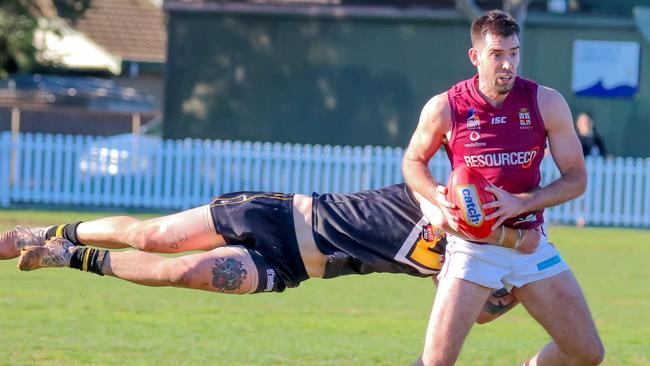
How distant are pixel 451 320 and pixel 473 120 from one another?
1133 mm

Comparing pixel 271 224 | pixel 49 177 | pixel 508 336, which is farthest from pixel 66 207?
pixel 271 224

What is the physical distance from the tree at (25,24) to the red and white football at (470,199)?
86.1 feet

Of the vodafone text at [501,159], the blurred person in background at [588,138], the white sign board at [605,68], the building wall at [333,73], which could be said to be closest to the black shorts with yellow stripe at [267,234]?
the vodafone text at [501,159]

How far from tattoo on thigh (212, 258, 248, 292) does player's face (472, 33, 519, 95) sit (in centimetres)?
184

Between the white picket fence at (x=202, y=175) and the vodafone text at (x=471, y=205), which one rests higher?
the vodafone text at (x=471, y=205)

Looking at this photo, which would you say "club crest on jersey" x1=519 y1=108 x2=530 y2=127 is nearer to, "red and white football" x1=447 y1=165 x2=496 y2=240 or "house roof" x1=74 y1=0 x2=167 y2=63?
"red and white football" x1=447 y1=165 x2=496 y2=240

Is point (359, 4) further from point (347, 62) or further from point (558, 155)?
point (558, 155)

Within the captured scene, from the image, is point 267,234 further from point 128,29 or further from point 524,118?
point 128,29

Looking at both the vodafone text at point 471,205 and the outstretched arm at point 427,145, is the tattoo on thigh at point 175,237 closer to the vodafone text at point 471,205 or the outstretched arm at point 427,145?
the outstretched arm at point 427,145

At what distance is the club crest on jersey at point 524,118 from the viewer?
6.61m

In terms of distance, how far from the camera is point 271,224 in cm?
729

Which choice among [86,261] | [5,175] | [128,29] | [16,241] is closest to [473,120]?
[86,261]

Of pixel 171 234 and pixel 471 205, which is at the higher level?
pixel 471 205

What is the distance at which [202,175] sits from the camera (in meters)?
23.2
